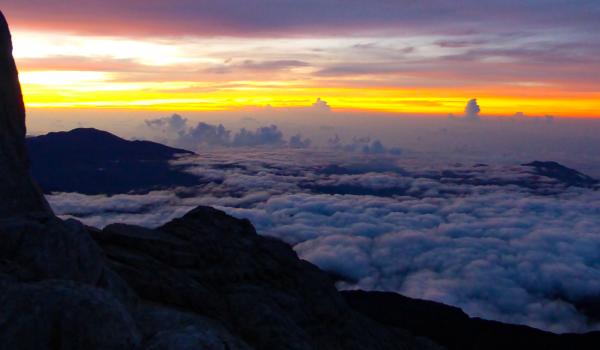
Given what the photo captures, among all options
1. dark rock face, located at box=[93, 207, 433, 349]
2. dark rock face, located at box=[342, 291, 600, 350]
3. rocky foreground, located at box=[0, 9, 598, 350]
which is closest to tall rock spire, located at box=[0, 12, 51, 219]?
rocky foreground, located at box=[0, 9, 598, 350]

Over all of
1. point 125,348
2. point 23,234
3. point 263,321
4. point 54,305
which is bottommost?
point 263,321

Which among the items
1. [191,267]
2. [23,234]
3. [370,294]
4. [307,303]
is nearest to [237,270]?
[191,267]

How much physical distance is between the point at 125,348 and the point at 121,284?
837 centimetres

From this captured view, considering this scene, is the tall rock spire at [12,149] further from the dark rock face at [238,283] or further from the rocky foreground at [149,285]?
the dark rock face at [238,283]

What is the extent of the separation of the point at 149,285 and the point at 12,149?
1456cm

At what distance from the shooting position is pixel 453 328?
15275 centimetres

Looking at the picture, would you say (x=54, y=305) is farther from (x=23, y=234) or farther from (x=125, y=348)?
(x=23, y=234)

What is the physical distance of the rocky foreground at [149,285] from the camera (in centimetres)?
1606

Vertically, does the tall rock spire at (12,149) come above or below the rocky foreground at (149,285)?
above

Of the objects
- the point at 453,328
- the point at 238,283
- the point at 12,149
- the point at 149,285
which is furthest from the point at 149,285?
the point at 453,328

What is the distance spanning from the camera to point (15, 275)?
60.1 ft

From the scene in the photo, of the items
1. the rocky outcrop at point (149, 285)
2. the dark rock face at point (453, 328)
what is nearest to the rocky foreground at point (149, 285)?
the rocky outcrop at point (149, 285)

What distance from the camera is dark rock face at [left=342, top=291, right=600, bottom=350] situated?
143750mm

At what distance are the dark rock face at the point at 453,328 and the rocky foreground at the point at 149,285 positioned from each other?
9610 cm
